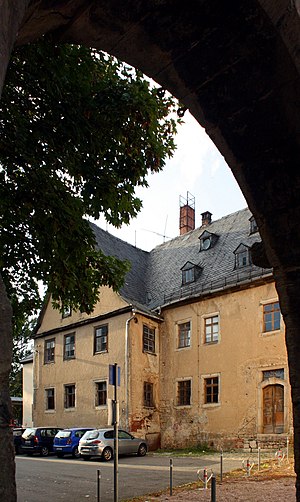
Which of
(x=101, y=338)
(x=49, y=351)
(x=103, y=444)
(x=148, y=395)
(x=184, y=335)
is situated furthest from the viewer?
(x=49, y=351)

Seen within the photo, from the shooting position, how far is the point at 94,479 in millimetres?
14555

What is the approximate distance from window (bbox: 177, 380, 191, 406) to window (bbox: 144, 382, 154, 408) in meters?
1.38

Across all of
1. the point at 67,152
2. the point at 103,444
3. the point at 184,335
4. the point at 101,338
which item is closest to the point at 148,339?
the point at 184,335

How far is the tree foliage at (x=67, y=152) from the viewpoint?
6.54 meters

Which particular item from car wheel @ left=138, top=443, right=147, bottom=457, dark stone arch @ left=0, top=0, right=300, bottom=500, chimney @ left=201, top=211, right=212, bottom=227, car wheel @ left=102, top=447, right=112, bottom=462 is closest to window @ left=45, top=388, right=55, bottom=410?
car wheel @ left=138, top=443, right=147, bottom=457

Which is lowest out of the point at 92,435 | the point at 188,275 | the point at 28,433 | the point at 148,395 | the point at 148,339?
the point at 28,433

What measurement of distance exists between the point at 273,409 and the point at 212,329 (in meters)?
4.82

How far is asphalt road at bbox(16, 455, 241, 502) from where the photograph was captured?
38.2 ft

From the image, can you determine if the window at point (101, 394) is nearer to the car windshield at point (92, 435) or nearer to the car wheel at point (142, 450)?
the car wheel at point (142, 450)

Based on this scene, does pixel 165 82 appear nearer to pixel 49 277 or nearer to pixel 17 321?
pixel 49 277

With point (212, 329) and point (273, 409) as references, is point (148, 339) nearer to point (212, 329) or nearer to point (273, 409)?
point (212, 329)

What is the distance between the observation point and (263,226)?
11.7ft

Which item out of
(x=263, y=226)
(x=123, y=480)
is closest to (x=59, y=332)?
(x=123, y=480)

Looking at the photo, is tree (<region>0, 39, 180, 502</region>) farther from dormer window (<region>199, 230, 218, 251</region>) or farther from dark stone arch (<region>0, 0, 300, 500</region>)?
dormer window (<region>199, 230, 218, 251</region>)
